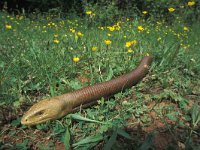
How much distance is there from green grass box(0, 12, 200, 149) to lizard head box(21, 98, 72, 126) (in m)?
0.07


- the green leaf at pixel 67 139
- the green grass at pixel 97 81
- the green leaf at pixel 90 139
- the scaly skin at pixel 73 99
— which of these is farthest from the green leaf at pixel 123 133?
the scaly skin at pixel 73 99

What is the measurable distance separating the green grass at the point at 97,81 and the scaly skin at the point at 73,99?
7 centimetres

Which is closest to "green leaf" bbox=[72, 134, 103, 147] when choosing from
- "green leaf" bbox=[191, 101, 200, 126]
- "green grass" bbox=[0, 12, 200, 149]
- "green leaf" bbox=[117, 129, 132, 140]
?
"green grass" bbox=[0, 12, 200, 149]

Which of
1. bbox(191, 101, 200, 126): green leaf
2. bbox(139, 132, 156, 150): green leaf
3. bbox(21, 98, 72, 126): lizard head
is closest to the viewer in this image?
bbox(139, 132, 156, 150): green leaf

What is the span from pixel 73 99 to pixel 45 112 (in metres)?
0.32

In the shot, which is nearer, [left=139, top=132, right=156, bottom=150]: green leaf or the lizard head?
[left=139, top=132, right=156, bottom=150]: green leaf

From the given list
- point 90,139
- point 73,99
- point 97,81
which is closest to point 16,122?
point 73,99

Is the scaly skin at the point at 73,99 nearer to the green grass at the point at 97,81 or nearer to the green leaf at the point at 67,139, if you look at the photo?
the green grass at the point at 97,81

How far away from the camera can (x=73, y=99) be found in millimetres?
2840

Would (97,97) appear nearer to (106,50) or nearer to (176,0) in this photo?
(106,50)

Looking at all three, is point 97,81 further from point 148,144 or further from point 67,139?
point 148,144

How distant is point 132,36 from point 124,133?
3.12 meters

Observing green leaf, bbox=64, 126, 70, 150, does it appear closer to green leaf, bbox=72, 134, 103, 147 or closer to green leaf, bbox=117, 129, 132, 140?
green leaf, bbox=72, 134, 103, 147

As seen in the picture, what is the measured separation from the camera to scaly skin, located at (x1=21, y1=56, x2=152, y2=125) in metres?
2.61
